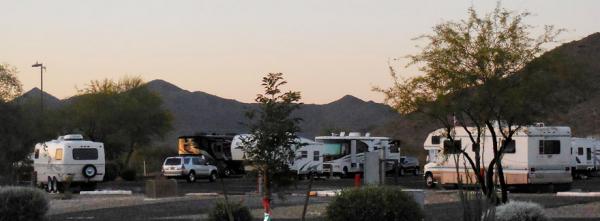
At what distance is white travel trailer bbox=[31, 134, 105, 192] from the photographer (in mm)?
41562

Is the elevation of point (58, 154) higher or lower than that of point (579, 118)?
lower

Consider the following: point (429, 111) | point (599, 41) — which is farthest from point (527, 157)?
point (599, 41)

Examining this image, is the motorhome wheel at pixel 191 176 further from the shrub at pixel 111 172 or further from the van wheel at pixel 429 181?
the van wheel at pixel 429 181

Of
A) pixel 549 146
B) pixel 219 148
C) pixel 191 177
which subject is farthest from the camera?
pixel 219 148

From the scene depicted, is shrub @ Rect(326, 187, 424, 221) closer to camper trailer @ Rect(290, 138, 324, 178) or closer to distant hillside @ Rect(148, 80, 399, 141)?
camper trailer @ Rect(290, 138, 324, 178)

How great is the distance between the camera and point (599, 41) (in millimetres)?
104000

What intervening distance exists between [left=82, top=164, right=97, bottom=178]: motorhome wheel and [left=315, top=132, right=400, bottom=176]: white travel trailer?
13.9 metres

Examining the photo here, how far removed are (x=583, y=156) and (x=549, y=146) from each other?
1780 cm

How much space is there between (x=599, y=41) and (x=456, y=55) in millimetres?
82981

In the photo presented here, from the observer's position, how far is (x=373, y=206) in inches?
631

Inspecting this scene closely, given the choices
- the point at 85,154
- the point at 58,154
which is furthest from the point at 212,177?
the point at 58,154

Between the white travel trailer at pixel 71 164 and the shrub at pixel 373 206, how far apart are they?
25.9 m

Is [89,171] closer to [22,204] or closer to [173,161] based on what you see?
[173,161]

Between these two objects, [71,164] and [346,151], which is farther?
[346,151]
